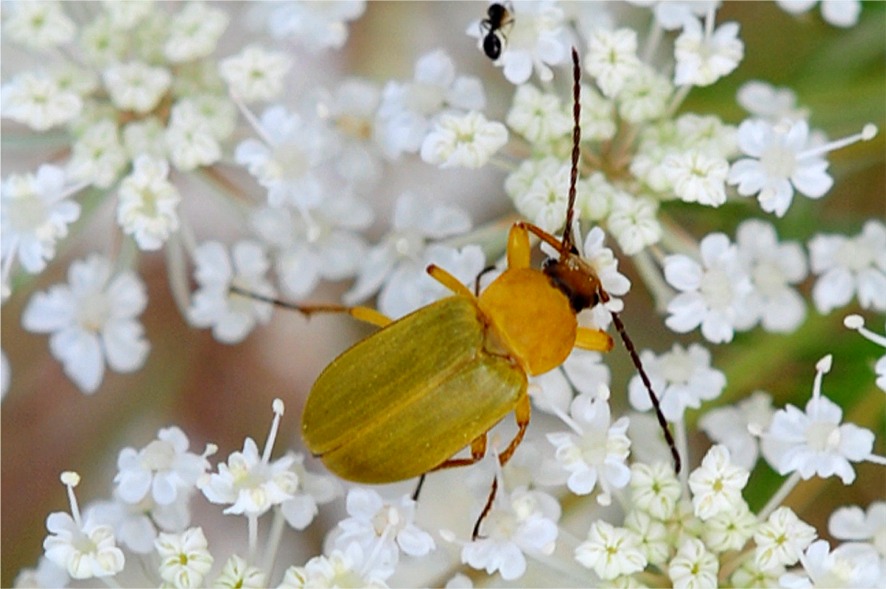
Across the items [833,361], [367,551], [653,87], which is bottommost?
[367,551]

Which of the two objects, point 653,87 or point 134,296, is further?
point 134,296

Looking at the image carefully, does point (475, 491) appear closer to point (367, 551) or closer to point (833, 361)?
point (367, 551)

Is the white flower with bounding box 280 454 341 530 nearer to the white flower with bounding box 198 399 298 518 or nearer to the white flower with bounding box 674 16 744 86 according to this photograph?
the white flower with bounding box 198 399 298 518

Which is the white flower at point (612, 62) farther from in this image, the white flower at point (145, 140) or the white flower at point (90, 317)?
the white flower at point (90, 317)

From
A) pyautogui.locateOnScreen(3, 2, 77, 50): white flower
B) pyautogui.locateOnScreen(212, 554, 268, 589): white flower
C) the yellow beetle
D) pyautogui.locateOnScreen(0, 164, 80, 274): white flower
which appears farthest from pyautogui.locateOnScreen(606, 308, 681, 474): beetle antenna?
pyautogui.locateOnScreen(3, 2, 77, 50): white flower

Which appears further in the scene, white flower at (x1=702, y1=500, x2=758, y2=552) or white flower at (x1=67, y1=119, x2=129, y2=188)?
white flower at (x1=67, y1=119, x2=129, y2=188)

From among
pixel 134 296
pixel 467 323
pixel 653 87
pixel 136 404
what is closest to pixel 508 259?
pixel 467 323
